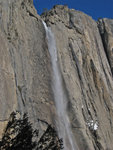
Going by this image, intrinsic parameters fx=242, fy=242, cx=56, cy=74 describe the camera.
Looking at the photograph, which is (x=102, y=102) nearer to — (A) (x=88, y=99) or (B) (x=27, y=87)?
(A) (x=88, y=99)

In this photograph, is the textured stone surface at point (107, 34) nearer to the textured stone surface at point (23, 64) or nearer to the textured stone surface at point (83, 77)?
the textured stone surface at point (83, 77)

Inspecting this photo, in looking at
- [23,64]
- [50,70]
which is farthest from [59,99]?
[23,64]

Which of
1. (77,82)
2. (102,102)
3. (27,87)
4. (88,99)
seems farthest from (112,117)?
(27,87)

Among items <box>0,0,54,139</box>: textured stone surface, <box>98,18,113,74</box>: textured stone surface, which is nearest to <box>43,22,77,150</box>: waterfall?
<box>0,0,54,139</box>: textured stone surface

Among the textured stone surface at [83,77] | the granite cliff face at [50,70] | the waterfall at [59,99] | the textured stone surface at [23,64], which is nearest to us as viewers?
the textured stone surface at [23,64]

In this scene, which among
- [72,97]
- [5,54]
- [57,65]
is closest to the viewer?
[5,54]

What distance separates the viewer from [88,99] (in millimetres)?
19250

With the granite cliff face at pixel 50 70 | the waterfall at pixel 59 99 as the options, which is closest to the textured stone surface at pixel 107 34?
the granite cliff face at pixel 50 70

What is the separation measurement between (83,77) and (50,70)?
3973 millimetres

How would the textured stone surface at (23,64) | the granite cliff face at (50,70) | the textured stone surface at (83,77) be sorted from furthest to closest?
1. the textured stone surface at (83,77)
2. the granite cliff face at (50,70)
3. the textured stone surface at (23,64)

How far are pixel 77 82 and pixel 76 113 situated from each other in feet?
11.8

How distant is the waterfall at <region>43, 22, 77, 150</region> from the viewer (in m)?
14.5

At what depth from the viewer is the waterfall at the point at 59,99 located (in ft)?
47.6

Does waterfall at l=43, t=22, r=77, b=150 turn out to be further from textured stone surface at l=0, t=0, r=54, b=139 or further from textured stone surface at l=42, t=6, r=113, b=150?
textured stone surface at l=0, t=0, r=54, b=139
